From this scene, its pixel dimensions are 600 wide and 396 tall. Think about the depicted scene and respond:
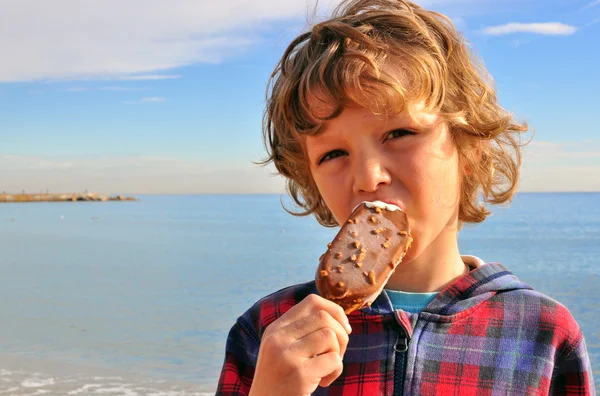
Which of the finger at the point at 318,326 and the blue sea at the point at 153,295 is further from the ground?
→ the finger at the point at 318,326

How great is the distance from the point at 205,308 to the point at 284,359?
13.1 meters

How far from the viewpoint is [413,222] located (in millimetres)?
2076

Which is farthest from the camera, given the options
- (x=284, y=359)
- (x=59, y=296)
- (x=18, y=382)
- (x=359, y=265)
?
(x=59, y=296)

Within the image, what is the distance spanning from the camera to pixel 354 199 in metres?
2.07

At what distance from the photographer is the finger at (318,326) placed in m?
1.65

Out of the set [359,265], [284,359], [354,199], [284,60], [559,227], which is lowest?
[559,227]

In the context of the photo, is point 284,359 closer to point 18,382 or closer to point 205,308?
point 18,382

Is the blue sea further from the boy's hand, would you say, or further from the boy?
the boy's hand

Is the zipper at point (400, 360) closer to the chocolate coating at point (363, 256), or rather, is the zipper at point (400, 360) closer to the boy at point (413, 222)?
the boy at point (413, 222)

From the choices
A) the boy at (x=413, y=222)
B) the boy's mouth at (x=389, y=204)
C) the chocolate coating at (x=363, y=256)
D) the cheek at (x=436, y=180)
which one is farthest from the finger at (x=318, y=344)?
the cheek at (x=436, y=180)

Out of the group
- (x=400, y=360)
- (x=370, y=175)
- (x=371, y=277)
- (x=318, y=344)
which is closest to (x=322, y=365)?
(x=318, y=344)

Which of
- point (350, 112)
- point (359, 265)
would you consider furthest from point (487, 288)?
point (350, 112)

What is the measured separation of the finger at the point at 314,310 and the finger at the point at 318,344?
0.05m

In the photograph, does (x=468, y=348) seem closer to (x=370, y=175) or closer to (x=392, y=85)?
(x=370, y=175)
